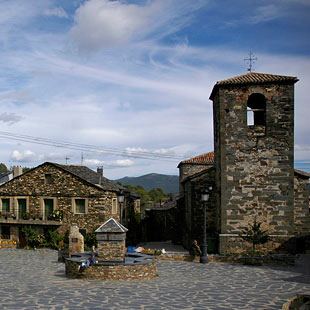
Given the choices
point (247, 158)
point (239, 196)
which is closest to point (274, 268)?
point (239, 196)

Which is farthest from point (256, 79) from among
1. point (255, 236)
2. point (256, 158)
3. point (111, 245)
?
point (111, 245)

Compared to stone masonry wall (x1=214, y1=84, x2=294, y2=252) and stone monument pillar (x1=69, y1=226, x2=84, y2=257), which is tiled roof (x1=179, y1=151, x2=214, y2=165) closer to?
stone masonry wall (x1=214, y1=84, x2=294, y2=252)

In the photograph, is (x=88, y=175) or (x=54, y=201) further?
(x=88, y=175)

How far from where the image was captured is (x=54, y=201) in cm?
2822

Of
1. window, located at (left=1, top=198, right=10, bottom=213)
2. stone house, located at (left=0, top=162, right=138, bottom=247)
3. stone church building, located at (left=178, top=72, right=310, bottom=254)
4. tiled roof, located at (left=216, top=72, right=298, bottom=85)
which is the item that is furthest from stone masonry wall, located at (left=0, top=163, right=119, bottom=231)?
tiled roof, located at (left=216, top=72, right=298, bottom=85)

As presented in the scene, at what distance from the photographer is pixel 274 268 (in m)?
17.6

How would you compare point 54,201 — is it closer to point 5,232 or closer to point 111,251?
point 5,232

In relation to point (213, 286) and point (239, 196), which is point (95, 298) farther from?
point (239, 196)

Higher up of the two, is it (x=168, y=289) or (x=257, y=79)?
(x=257, y=79)

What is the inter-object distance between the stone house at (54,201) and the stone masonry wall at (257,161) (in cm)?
1018

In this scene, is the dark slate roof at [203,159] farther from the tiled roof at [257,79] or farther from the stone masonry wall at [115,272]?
the stone masonry wall at [115,272]

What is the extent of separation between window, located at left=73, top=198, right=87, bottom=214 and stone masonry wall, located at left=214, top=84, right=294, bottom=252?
437 inches

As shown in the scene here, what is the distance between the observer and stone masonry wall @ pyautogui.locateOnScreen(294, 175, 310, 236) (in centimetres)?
2316

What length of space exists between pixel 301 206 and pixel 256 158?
16.5 ft
